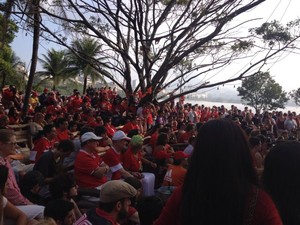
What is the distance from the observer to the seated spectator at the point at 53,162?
17.4 feet

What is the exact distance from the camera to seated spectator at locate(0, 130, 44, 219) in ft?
12.7

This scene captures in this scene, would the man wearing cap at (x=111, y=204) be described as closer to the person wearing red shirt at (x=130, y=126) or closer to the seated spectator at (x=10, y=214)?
the seated spectator at (x=10, y=214)

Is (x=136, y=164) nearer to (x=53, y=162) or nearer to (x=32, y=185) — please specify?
(x=53, y=162)

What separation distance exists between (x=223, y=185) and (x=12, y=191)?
3.03 metres

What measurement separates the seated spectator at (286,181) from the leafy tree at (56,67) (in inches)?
1434

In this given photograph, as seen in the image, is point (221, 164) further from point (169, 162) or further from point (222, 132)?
point (169, 162)

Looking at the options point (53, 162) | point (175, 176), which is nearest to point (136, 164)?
point (175, 176)

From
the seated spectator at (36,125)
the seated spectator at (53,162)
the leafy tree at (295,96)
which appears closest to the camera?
the seated spectator at (53,162)

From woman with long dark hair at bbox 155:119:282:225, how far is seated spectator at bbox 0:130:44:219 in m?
2.49

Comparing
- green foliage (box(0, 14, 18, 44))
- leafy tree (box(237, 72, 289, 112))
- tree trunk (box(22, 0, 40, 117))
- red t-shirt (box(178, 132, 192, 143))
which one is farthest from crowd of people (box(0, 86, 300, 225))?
leafy tree (box(237, 72, 289, 112))

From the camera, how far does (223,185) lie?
1739mm

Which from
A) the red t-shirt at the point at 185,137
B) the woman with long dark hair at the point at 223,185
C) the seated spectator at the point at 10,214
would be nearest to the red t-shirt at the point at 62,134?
the red t-shirt at the point at 185,137

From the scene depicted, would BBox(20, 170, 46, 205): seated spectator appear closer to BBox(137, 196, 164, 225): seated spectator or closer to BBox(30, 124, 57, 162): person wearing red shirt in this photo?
BBox(137, 196, 164, 225): seated spectator

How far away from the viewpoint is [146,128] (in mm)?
12664
